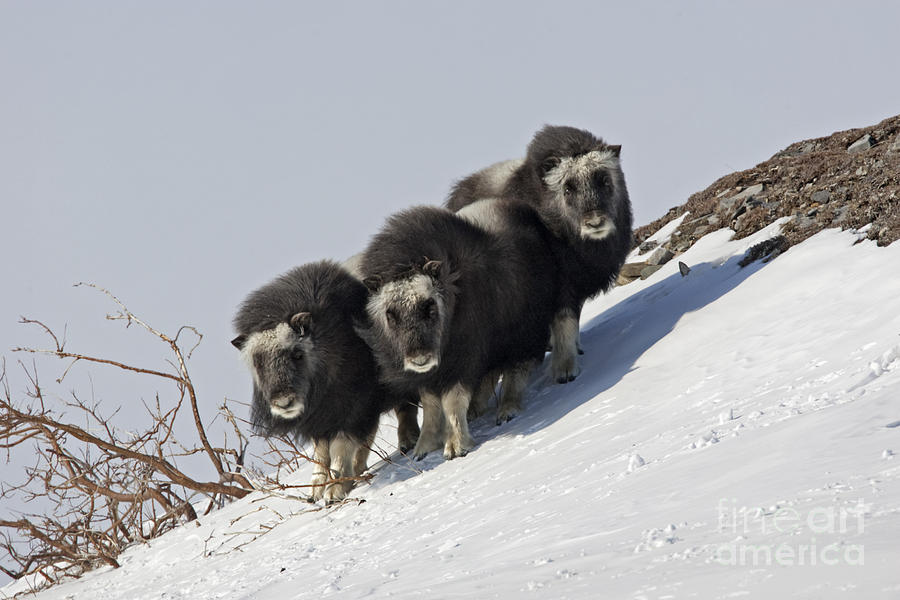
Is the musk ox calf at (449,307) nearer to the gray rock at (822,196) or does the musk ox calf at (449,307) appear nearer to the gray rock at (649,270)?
the gray rock at (822,196)

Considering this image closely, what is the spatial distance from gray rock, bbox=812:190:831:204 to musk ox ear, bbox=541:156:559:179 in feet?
11.1

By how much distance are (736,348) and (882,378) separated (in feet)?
6.49

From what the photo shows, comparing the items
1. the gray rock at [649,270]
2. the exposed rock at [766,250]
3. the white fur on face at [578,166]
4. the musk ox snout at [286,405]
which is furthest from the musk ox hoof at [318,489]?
the gray rock at [649,270]

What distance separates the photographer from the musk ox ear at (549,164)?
8.37 meters

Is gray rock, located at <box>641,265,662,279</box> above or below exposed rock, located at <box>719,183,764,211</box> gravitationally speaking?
below

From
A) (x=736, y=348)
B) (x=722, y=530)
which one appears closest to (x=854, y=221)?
(x=736, y=348)

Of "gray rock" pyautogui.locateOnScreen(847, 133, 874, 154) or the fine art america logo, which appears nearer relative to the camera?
the fine art america logo

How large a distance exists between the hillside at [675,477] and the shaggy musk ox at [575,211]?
0.54m

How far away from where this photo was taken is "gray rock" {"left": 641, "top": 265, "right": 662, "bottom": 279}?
1221cm

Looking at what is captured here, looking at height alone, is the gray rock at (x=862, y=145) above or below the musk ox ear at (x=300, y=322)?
below

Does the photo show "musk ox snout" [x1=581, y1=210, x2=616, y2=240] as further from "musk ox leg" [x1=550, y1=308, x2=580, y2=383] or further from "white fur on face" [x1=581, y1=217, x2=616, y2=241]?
"musk ox leg" [x1=550, y1=308, x2=580, y2=383]

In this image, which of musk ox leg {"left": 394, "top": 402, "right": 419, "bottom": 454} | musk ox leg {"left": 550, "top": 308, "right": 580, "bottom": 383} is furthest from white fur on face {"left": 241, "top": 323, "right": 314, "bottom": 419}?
musk ox leg {"left": 550, "top": 308, "right": 580, "bottom": 383}

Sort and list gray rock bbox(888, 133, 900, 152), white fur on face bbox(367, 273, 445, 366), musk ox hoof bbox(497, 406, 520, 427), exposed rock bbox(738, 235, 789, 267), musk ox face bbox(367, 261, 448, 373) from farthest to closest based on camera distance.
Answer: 1. gray rock bbox(888, 133, 900, 152)
2. exposed rock bbox(738, 235, 789, 267)
3. musk ox hoof bbox(497, 406, 520, 427)
4. white fur on face bbox(367, 273, 445, 366)
5. musk ox face bbox(367, 261, 448, 373)

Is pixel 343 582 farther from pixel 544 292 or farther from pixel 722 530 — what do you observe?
pixel 544 292
